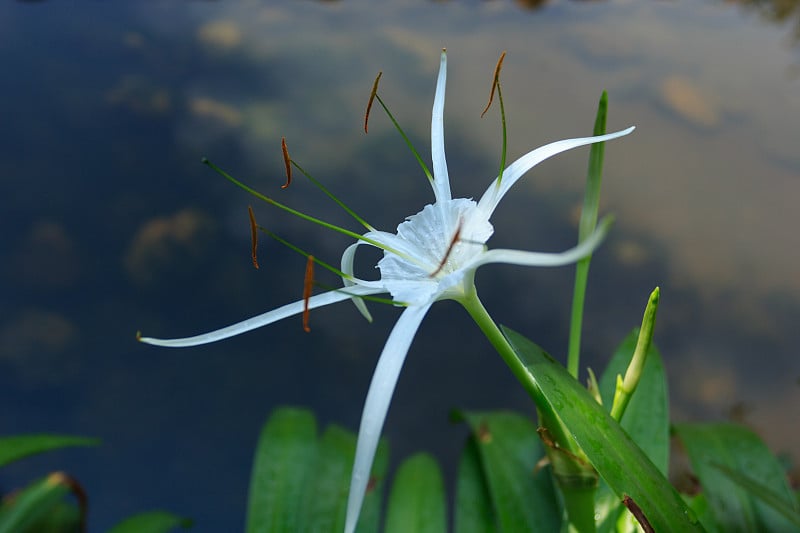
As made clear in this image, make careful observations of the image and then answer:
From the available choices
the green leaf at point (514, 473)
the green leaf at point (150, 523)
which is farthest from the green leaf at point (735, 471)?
the green leaf at point (150, 523)

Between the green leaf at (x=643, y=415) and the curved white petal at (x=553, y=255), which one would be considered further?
the green leaf at (x=643, y=415)

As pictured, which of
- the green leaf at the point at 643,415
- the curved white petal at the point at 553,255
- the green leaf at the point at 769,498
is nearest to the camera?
the curved white petal at the point at 553,255

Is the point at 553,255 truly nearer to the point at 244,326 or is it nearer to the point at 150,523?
the point at 244,326

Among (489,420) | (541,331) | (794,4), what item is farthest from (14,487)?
(794,4)

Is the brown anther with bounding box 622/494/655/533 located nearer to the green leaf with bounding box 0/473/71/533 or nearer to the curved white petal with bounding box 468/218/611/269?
the curved white petal with bounding box 468/218/611/269

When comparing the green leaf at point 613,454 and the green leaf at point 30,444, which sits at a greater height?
the green leaf at point 30,444

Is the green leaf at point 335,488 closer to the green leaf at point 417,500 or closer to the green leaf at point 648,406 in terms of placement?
the green leaf at point 417,500
